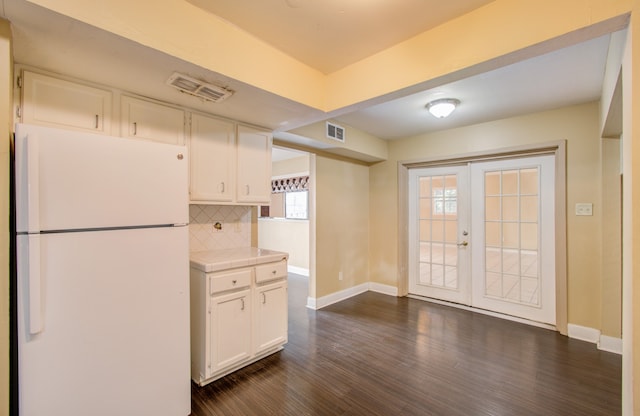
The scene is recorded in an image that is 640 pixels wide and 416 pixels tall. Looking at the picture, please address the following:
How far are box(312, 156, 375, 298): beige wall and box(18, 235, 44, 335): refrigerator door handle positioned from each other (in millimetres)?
2830

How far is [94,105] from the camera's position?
73.2 inches

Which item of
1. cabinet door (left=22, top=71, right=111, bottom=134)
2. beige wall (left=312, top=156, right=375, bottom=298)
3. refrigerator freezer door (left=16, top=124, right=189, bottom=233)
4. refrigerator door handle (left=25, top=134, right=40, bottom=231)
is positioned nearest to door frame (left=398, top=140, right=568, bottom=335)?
beige wall (left=312, top=156, right=375, bottom=298)

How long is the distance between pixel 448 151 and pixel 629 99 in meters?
2.66

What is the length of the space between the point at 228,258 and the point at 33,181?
1.29 metres

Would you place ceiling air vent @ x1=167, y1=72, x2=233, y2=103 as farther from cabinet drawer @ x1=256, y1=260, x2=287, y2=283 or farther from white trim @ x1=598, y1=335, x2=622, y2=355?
white trim @ x1=598, y1=335, x2=622, y2=355

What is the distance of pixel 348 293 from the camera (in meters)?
4.28

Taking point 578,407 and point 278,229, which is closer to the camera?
point 578,407

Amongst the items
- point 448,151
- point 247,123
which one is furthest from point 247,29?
point 448,151

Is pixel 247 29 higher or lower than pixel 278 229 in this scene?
higher

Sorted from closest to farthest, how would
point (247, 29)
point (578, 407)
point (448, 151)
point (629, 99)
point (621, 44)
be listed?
1. point (629, 99)
2. point (621, 44)
3. point (247, 29)
4. point (578, 407)
5. point (448, 151)

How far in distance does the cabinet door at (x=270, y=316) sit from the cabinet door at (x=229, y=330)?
0.09 metres

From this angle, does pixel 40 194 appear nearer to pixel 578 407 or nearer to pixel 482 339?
Answer: pixel 578 407

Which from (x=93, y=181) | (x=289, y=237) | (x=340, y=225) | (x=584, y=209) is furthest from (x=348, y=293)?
(x=93, y=181)

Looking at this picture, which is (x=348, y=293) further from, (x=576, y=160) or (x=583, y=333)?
(x=576, y=160)
